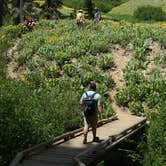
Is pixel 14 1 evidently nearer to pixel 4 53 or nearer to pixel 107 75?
pixel 4 53

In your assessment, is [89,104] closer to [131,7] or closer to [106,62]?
[106,62]

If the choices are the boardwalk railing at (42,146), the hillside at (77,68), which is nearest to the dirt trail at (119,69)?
the hillside at (77,68)

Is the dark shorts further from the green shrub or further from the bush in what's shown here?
the bush

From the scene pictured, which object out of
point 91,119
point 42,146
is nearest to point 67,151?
point 42,146

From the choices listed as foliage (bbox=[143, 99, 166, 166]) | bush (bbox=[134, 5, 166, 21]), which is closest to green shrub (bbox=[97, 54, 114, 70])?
foliage (bbox=[143, 99, 166, 166])

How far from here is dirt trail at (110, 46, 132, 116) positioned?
31105mm

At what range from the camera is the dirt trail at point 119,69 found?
102 ft

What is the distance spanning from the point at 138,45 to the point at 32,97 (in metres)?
12.8

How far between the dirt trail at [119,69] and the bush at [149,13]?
146 ft

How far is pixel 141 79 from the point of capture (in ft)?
105

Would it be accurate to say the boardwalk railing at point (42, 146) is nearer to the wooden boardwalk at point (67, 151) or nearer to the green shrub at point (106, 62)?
the wooden boardwalk at point (67, 151)

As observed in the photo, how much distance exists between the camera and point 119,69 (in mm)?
34156

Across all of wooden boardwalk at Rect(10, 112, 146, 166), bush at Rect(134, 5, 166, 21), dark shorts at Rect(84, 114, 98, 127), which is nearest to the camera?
wooden boardwalk at Rect(10, 112, 146, 166)

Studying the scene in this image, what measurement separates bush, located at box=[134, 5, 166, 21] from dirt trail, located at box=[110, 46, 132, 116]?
146 feet
